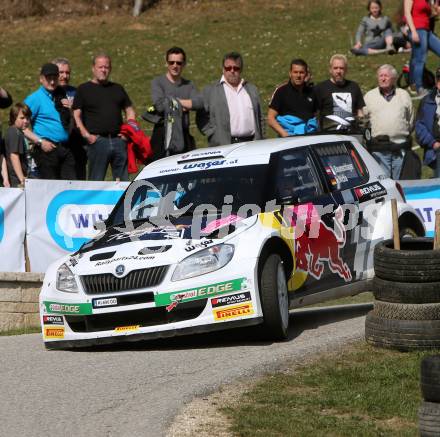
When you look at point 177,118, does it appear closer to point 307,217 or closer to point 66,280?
point 307,217

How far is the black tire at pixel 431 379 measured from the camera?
683cm

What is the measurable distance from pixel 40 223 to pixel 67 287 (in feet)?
14.7

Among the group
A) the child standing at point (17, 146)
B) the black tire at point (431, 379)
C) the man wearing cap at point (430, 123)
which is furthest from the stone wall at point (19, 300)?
the black tire at point (431, 379)

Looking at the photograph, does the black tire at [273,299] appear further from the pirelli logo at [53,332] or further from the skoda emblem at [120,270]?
the pirelli logo at [53,332]

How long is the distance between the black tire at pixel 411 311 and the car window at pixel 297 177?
1758 millimetres

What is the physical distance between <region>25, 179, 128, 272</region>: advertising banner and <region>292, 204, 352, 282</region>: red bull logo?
4.23m

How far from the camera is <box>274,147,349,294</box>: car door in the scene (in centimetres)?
1065

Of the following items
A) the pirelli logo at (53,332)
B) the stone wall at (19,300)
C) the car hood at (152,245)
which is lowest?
the stone wall at (19,300)

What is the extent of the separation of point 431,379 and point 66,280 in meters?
4.25

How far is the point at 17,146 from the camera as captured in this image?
49.9 ft

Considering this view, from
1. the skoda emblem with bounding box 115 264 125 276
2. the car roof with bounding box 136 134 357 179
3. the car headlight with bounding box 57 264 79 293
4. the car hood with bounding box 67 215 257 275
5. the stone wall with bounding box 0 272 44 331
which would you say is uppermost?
the car roof with bounding box 136 134 357 179

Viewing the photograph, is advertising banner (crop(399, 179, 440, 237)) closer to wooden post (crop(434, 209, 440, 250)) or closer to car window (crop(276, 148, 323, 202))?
car window (crop(276, 148, 323, 202))

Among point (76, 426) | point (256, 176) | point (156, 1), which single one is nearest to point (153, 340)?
point (256, 176)

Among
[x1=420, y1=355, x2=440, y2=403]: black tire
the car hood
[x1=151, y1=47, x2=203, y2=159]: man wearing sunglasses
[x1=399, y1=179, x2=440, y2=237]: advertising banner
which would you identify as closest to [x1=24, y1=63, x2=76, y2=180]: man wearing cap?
[x1=151, y1=47, x2=203, y2=159]: man wearing sunglasses
